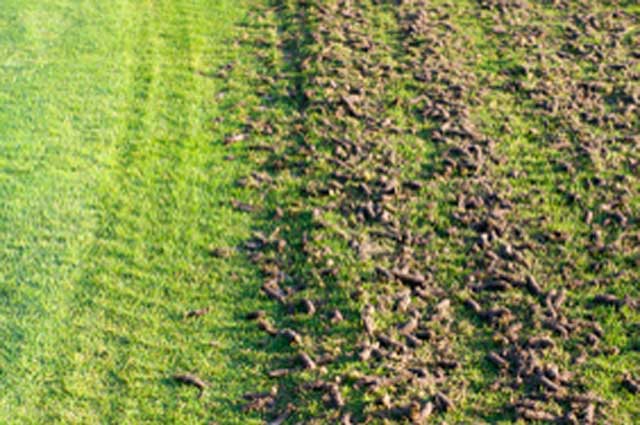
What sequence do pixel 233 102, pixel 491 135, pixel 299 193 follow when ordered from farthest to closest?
1. pixel 233 102
2. pixel 491 135
3. pixel 299 193

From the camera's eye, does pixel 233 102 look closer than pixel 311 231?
No

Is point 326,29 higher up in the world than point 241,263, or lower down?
higher up

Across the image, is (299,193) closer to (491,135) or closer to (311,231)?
(311,231)

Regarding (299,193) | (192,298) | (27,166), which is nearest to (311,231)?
(299,193)
